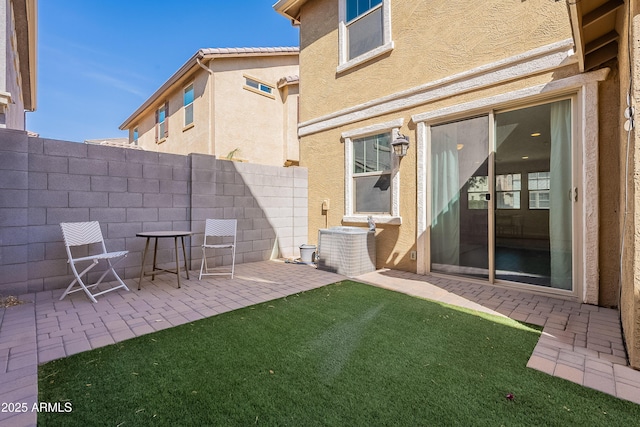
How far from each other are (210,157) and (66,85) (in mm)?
15614

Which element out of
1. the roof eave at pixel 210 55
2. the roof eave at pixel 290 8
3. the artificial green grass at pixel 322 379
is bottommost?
the artificial green grass at pixel 322 379

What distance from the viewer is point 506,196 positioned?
4.14m

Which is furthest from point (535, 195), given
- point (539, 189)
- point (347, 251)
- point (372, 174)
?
point (347, 251)

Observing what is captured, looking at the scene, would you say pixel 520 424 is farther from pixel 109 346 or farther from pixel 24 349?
pixel 24 349

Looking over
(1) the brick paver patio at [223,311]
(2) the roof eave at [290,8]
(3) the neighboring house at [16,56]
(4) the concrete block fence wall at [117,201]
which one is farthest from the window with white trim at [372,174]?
(3) the neighboring house at [16,56]

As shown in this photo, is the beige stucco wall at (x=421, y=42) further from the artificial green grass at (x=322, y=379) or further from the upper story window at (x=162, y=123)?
the upper story window at (x=162, y=123)

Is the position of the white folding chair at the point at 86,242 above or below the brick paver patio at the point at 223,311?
above

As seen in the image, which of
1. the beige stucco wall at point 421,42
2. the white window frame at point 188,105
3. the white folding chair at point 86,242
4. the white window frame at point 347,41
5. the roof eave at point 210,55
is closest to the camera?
the white folding chair at point 86,242

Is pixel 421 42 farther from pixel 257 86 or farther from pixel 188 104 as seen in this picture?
pixel 188 104

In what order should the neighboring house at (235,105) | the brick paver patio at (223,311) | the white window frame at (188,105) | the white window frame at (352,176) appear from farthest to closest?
the white window frame at (188,105), the neighboring house at (235,105), the white window frame at (352,176), the brick paver patio at (223,311)

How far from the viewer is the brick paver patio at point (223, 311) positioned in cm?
194

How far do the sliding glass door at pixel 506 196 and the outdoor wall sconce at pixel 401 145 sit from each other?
1.30 feet

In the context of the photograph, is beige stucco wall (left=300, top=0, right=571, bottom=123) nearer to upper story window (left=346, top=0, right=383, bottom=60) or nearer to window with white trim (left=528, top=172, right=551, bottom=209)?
upper story window (left=346, top=0, right=383, bottom=60)

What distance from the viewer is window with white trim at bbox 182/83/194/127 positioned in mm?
10133
